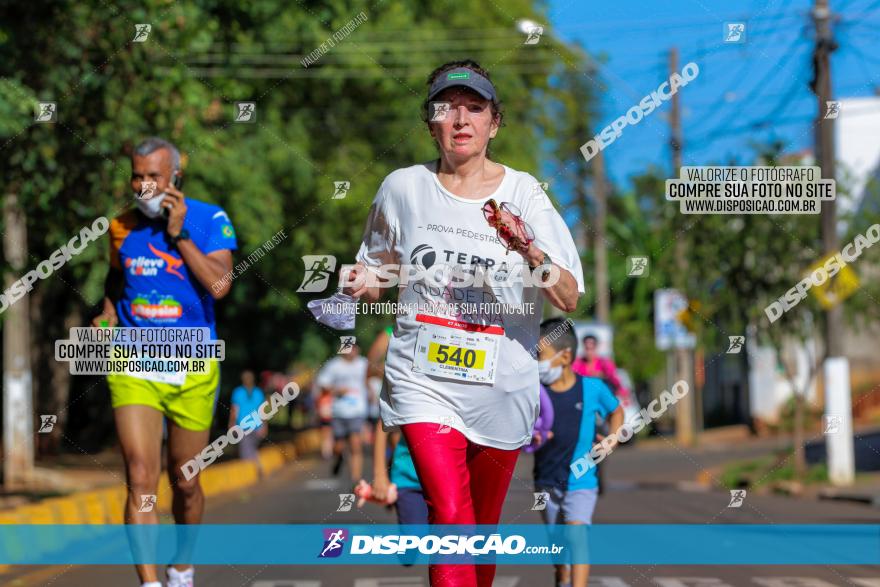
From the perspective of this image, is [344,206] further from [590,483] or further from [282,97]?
[590,483]

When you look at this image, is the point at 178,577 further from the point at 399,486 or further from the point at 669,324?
the point at 669,324

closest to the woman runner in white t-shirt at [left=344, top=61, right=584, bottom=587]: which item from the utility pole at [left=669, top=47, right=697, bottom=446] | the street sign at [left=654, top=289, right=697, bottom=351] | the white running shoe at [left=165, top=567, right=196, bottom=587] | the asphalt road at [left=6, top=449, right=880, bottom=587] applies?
the white running shoe at [left=165, top=567, right=196, bottom=587]

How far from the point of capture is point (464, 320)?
5570 millimetres

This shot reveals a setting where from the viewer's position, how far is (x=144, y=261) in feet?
24.0

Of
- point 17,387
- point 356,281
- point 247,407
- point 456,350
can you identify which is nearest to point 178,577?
point 356,281

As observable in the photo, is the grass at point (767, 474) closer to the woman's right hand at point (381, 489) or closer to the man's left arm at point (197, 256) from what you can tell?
the woman's right hand at point (381, 489)

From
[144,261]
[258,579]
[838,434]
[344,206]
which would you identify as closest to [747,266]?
[838,434]

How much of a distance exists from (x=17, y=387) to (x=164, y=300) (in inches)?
480

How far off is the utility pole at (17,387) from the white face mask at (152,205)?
37.7ft

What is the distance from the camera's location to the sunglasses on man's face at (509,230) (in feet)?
17.0

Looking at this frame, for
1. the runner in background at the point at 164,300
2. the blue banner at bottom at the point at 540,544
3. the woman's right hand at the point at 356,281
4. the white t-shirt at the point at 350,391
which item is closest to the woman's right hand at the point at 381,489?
the blue banner at bottom at the point at 540,544

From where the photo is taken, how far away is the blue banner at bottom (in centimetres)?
852

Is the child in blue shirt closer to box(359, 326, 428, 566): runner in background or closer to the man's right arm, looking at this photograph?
box(359, 326, 428, 566): runner in background

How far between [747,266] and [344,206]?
9.96 m
